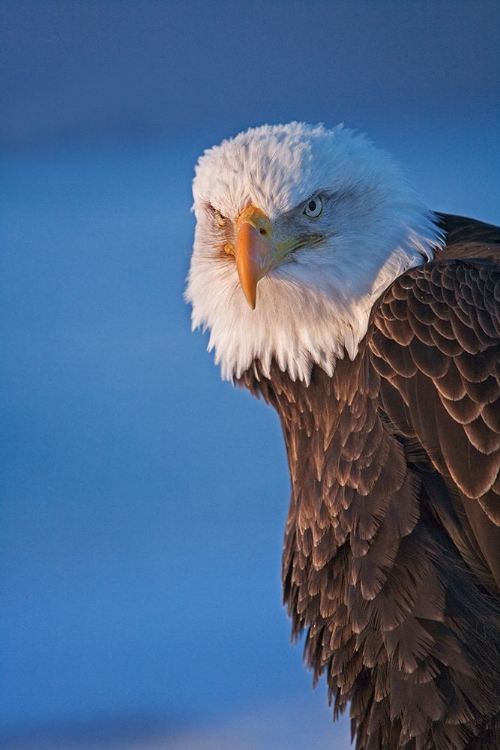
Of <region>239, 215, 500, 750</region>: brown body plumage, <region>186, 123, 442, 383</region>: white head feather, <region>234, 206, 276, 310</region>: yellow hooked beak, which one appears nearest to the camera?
<region>239, 215, 500, 750</region>: brown body plumage

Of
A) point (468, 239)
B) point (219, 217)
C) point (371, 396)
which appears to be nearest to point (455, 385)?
point (371, 396)

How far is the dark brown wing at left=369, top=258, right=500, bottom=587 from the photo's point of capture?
2.07 metres

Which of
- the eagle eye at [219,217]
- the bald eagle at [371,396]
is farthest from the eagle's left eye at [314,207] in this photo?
the eagle eye at [219,217]

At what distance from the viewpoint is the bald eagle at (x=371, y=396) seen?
2.07 m

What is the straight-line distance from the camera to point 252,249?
2.20 m

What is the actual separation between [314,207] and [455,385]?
504mm

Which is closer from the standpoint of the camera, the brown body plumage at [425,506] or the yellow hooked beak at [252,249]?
the brown body plumage at [425,506]

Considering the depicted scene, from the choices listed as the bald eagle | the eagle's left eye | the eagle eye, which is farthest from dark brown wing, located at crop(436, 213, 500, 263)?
the eagle eye

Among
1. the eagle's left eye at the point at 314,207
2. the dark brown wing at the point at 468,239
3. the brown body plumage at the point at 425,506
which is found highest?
the eagle's left eye at the point at 314,207

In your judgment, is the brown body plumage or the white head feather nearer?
the brown body plumage

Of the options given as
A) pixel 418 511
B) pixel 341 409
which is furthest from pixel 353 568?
pixel 341 409

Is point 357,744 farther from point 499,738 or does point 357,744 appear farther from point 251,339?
point 251,339

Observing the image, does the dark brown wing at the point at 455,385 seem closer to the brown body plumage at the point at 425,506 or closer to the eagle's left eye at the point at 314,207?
the brown body plumage at the point at 425,506

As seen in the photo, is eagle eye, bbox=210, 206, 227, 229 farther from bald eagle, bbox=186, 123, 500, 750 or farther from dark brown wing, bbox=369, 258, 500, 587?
dark brown wing, bbox=369, 258, 500, 587
